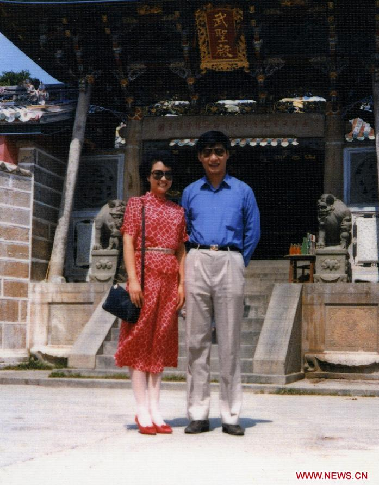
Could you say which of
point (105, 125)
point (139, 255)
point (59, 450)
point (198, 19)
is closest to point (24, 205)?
point (105, 125)

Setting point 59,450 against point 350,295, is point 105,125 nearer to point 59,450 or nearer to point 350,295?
point 350,295

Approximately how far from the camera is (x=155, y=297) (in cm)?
520

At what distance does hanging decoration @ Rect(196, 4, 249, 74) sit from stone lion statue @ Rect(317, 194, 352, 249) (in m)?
2.99

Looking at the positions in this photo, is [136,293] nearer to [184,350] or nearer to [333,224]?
[184,350]

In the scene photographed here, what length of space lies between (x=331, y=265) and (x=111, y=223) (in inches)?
137

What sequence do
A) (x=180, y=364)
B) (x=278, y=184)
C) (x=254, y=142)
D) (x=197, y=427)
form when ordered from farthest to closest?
(x=278, y=184) < (x=254, y=142) < (x=180, y=364) < (x=197, y=427)

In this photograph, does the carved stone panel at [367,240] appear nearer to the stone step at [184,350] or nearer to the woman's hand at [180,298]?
the stone step at [184,350]

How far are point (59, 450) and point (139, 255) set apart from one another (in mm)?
1469

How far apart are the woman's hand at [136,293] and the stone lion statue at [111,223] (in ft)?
23.7

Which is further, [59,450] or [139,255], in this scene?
[139,255]

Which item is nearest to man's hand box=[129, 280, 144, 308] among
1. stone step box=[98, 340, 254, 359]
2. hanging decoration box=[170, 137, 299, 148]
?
stone step box=[98, 340, 254, 359]

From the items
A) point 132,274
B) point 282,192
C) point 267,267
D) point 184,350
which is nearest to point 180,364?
point 184,350

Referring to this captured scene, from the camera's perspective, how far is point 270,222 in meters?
17.1

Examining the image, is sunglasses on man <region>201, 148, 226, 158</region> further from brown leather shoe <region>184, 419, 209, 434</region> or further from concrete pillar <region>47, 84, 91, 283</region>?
concrete pillar <region>47, 84, 91, 283</region>
